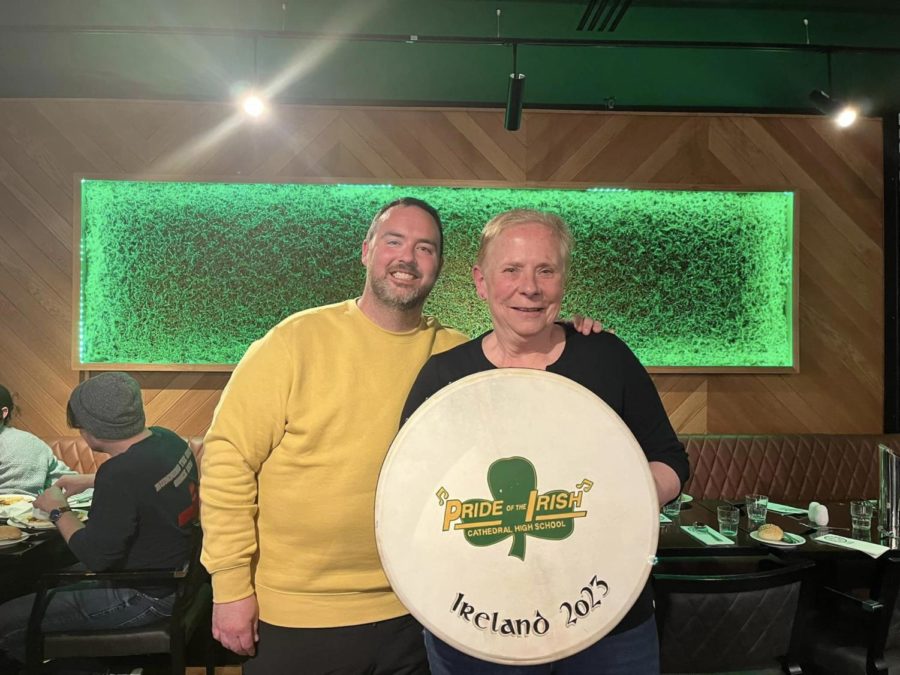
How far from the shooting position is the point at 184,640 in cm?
201

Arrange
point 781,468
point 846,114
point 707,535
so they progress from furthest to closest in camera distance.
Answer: point 781,468 → point 846,114 → point 707,535

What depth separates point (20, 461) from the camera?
9.13ft

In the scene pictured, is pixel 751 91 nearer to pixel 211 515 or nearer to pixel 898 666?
pixel 898 666

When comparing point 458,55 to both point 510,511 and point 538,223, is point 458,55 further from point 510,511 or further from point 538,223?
point 510,511

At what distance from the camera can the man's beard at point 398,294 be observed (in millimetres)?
1386

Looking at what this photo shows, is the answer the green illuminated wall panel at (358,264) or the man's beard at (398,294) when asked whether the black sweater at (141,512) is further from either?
the green illuminated wall panel at (358,264)

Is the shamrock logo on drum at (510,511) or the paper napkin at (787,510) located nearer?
the shamrock logo on drum at (510,511)

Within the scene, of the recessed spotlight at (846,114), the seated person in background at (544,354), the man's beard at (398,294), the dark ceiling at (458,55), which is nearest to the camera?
the seated person in background at (544,354)

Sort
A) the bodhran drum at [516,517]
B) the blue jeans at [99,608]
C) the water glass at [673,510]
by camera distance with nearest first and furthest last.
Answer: the bodhran drum at [516,517] → the blue jeans at [99,608] → the water glass at [673,510]

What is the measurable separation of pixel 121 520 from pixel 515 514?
1500 mm

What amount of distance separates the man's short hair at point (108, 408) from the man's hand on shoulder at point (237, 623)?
40.4 inches

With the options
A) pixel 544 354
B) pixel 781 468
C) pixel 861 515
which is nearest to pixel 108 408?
pixel 544 354

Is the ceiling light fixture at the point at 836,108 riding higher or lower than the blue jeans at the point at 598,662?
higher

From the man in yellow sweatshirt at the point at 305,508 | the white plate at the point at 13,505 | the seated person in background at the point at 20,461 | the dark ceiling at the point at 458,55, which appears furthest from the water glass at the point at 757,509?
the seated person in background at the point at 20,461
